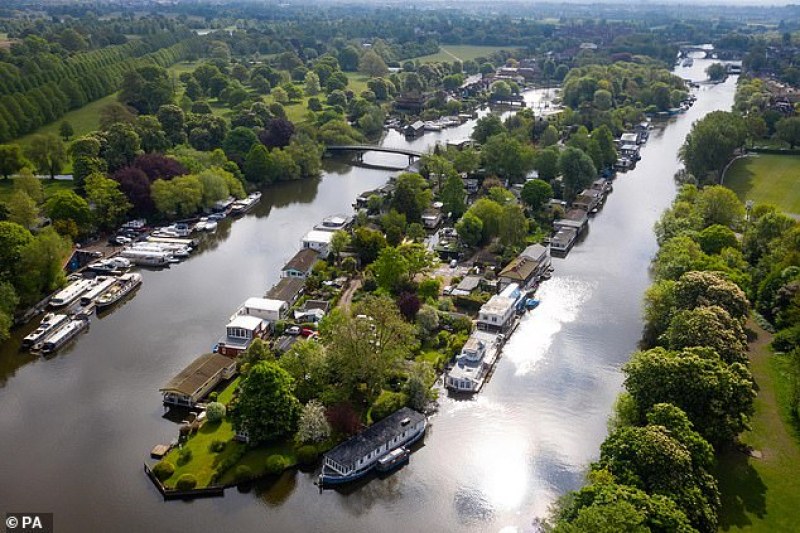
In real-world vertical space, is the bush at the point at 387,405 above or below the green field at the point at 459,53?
above

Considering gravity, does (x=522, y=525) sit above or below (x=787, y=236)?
below

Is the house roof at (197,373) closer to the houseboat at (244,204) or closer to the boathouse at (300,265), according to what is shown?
the boathouse at (300,265)

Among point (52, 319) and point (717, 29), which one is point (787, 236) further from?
point (717, 29)

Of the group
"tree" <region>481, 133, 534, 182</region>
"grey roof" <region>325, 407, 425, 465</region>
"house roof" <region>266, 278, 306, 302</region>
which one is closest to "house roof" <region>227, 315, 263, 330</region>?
"house roof" <region>266, 278, 306, 302</region>

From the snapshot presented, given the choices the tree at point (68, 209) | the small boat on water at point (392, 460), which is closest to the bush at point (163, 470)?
the small boat on water at point (392, 460)

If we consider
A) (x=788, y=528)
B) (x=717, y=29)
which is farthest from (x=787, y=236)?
(x=717, y=29)

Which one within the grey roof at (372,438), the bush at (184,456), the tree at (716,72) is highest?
the grey roof at (372,438)
